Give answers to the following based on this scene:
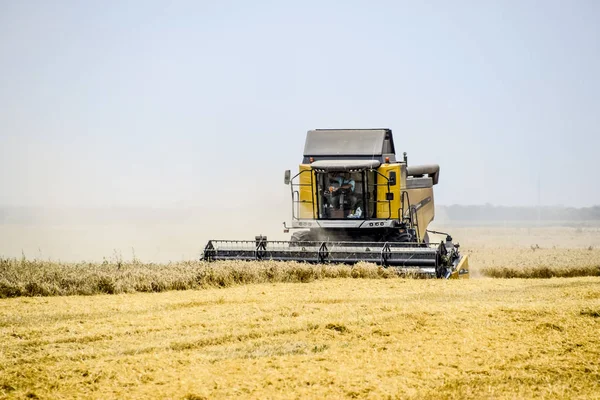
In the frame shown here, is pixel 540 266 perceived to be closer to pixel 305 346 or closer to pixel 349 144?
pixel 349 144

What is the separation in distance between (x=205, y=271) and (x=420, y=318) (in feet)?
16.5

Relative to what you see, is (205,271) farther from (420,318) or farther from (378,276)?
(420,318)

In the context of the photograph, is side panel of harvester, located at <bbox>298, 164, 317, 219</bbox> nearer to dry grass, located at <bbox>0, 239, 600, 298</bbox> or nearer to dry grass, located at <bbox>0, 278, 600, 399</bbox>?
dry grass, located at <bbox>0, 239, 600, 298</bbox>

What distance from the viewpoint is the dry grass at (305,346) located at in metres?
6.24

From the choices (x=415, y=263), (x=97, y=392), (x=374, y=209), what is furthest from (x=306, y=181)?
(x=97, y=392)

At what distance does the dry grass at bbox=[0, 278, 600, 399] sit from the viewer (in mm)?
6238

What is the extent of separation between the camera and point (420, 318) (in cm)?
873

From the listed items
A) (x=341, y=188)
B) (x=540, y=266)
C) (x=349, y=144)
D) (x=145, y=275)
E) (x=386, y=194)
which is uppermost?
(x=349, y=144)

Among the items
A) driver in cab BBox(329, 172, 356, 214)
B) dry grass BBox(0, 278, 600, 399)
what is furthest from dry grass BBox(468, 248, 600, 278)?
dry grass BBox(0, 278, 600, 399)

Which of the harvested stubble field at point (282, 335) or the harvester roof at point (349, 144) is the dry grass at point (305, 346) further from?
the harvester roof at point (349, 144)

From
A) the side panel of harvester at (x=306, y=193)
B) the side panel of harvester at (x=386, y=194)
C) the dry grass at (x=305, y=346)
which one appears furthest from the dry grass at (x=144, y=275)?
the side panel of harvester at (x=306, y=193)

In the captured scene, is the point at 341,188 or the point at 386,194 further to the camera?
the point at 341,188

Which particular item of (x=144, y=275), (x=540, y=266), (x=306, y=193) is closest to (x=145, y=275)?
(x=144, y=275)

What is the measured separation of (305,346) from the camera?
7.56m
